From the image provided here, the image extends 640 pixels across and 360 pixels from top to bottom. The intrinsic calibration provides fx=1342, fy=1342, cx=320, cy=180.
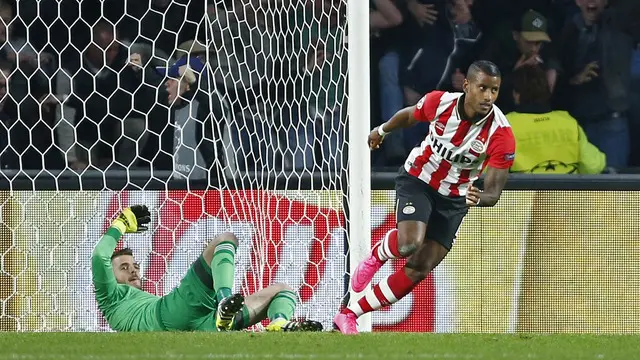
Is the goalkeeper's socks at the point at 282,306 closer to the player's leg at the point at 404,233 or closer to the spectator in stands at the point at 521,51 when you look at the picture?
the player's leg at the point at 404,233

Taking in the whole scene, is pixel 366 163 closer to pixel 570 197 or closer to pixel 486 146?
pixel 486 146


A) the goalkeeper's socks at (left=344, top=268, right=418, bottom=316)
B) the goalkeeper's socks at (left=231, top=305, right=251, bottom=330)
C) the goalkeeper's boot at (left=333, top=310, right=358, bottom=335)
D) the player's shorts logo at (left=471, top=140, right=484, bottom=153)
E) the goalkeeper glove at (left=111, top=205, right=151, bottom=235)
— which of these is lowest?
the goalkeeper's socks at (left=231, top=305, right=251, bottom=330)

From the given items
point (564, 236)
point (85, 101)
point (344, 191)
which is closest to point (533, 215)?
point (564, 236)

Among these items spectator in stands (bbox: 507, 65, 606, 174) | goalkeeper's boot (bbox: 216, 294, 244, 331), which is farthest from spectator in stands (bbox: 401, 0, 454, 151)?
goalkeeper's boot (bbox: 216, 294, 244, 331)

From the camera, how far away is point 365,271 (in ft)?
24.1

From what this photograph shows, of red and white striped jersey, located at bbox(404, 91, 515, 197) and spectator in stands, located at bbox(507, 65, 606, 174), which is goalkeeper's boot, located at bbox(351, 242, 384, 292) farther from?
spectator in stands, located at bbox(507, 65, 606, 174)

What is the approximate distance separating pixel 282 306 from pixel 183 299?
557 mm

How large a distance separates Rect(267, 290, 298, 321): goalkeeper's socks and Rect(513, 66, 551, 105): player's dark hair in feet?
8.52

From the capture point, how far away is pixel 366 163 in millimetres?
7488

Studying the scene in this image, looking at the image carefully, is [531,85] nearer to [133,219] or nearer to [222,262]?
[222,262]

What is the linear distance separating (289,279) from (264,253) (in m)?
0.23

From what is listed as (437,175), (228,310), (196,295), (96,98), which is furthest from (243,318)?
(96,98)

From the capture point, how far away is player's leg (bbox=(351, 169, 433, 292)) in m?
7.28

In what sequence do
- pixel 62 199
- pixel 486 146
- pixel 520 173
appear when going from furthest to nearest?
pixel 520 173 < pixel 62 199 < pixel 486 146
